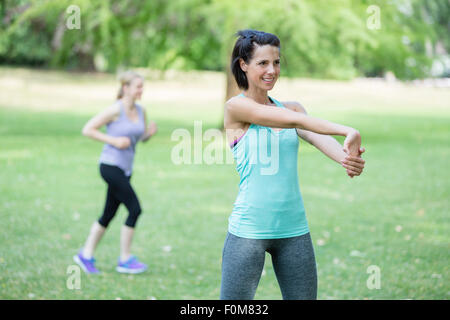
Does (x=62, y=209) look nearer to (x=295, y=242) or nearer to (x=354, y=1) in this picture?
(x=295, y=242)

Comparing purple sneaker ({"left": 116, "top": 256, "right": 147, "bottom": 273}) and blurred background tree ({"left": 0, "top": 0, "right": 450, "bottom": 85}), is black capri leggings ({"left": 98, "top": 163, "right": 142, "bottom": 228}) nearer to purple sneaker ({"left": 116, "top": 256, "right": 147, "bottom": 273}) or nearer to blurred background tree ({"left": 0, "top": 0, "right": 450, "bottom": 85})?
purple sneaker ({"left": 116, "top": 256, "right": 147, "bottom": 273})

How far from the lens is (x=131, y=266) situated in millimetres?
6352

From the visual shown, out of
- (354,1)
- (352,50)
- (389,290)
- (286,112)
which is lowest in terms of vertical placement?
(389,290)

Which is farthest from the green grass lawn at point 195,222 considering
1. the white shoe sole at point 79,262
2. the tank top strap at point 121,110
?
the tank top strap at point 121,110

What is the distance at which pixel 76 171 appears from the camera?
513 inches

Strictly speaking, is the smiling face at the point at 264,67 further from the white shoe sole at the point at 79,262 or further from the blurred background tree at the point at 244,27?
the blurred background tree at the point at 244,27

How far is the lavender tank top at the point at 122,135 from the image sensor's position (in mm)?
6168

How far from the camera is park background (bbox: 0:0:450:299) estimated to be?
20.6 ft

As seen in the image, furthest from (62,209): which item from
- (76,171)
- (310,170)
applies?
(310,170)

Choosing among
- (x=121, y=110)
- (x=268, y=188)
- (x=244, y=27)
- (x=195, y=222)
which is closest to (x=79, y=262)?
(x=121, y=110)

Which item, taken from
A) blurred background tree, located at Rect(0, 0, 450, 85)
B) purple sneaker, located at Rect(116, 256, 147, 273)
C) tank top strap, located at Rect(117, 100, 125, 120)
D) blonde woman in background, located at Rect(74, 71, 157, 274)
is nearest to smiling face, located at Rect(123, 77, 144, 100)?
blonde woman in background, located at Rect(74, 71, 157, 274)

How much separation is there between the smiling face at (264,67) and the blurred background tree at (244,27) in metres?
11.9

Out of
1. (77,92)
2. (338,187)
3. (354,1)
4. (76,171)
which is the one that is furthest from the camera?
(77,92)
